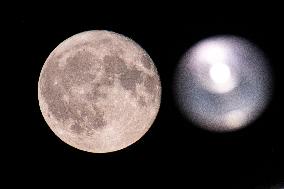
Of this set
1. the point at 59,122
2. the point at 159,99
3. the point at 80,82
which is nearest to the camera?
the point at 80,82

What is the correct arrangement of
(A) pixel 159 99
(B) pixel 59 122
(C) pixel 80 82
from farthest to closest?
(A) pixel 159 99, (B) pixel 59 122, (C) pixel 80 82

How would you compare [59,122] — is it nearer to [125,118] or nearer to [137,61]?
[125,118]

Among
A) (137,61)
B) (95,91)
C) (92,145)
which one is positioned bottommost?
(92,145)

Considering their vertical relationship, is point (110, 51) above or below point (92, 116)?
above

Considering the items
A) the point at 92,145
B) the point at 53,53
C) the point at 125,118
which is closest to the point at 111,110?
the point at 125,118

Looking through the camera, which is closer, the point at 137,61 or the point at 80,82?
the point at 80,82

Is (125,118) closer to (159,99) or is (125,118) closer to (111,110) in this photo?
(111,110)
